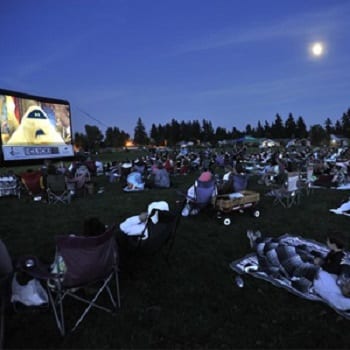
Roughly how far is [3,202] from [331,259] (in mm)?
9482

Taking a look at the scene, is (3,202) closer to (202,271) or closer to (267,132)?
(202,271)

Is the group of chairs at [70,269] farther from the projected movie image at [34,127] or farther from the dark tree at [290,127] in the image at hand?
the dark tree at [290,127]

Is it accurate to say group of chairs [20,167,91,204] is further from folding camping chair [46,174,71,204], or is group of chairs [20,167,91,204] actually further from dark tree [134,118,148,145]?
dark tree [134,118,148,145]

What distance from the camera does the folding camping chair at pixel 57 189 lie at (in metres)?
8.37

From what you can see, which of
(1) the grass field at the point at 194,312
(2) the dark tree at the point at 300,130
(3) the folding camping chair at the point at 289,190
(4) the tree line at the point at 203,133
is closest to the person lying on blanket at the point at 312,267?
(1) the grass field at the point at 194,312

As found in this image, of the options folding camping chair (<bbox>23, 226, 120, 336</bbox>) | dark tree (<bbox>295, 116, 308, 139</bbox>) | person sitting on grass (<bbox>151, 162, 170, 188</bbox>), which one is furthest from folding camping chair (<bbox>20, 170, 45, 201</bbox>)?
dark tree (<bbox>295, 116, 308, 139</bbox>)

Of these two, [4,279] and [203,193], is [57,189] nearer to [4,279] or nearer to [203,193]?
[203,193]

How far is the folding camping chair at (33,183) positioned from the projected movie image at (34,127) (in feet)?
18.0

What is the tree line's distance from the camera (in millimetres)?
73375

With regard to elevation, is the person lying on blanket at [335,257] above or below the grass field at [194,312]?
above

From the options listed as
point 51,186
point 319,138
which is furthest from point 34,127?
point 319,138

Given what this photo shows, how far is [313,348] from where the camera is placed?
2.39 meters

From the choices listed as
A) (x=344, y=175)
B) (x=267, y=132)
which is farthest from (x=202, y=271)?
(x=267, y=132)

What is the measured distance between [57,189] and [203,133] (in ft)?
258
